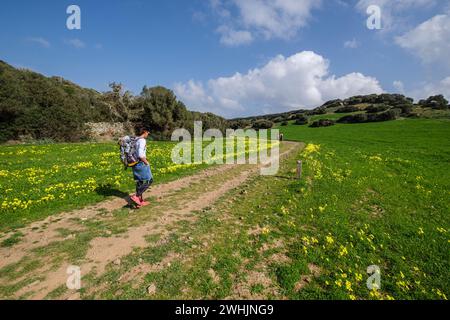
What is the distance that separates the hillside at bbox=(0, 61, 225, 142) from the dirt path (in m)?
36.5

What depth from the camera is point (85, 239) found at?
23.2 ft

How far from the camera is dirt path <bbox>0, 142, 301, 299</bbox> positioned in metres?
5.27

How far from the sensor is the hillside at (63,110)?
34.5 m

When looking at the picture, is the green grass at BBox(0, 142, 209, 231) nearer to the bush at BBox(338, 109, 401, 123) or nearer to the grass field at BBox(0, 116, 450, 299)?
the grass field at BBox(0, 116, 450, 299)

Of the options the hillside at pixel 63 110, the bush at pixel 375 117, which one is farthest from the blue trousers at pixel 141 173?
the bush at pixel 375 117

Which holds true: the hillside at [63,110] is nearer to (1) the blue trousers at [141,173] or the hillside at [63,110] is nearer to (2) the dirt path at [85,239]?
(2) the dirt path at [85,239]

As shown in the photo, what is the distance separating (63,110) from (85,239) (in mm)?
40615

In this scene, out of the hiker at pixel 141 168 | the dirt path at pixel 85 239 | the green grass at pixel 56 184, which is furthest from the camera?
the hiker at pixel 141 168

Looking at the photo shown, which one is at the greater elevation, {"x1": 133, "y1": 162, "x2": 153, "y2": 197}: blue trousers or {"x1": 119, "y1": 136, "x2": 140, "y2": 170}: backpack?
{"x1": 119, "y1": 136, "x2": 140, "y2": 170}: backpack

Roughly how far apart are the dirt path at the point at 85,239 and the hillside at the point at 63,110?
36467 mm

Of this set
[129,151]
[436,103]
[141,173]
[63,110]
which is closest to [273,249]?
[141,173]

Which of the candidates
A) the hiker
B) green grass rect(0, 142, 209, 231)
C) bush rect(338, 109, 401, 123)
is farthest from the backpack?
bush rect(338, 109, 401, 123)

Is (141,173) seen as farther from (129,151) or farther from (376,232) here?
(376,232)

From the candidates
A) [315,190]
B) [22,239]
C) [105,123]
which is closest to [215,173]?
[315,190]
